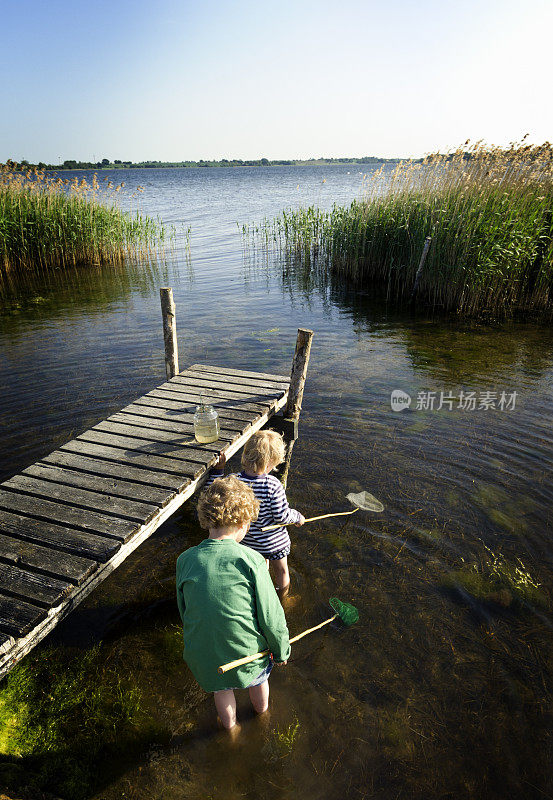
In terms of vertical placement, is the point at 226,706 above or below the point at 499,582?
above

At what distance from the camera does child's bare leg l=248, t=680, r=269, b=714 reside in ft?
10.7

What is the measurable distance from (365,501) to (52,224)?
637 inches

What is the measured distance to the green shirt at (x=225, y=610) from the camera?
2.57 meters

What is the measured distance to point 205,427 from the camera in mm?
4891

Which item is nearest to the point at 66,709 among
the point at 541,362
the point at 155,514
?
the point at 155,514

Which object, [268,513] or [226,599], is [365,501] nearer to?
[268,513]

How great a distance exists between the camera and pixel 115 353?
10609 millimetres

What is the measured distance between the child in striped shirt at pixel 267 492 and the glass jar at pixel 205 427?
3.48 ft

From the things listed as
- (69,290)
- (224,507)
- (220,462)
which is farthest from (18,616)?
(69,290)

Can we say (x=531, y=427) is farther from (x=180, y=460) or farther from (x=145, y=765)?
(x=145, y=765)

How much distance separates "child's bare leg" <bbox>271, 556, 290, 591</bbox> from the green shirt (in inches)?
58.2

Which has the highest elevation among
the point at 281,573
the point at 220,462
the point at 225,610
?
the point at 225,610

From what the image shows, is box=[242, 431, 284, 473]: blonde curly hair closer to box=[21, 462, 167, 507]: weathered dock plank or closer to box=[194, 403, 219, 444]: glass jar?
box=[21, 462, 167, 507]: weathered dock plank

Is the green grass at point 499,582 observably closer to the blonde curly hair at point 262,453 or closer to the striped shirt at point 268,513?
the striped shirt at point 268,513
